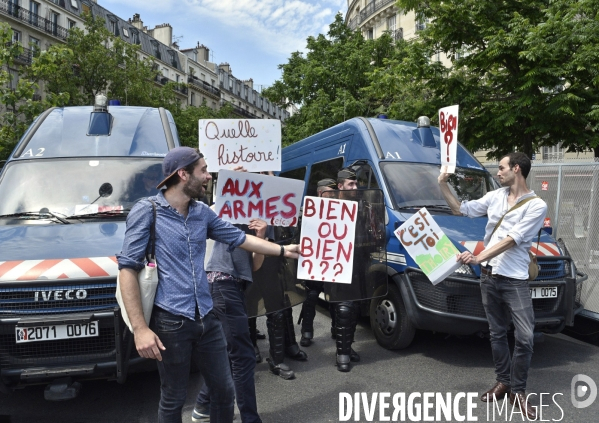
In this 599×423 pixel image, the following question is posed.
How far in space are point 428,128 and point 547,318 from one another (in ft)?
9.45

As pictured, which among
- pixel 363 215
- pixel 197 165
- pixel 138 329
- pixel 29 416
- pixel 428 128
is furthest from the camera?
pixel 428 128

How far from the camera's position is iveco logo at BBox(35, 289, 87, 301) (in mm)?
3912

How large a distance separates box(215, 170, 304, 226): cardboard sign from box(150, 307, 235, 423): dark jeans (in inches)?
40.6

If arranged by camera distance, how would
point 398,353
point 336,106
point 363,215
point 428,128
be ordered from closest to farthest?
point 363,215
point 398,353
point 428,128
point 336,106

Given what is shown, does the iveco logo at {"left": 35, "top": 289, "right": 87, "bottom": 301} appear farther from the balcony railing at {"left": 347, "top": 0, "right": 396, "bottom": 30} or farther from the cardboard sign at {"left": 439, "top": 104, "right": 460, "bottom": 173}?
the balcony railing at {"left": 347, "top": 0, "right": 396, "bottom": 30}

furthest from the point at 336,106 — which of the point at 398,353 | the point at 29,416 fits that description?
the point at 29,416

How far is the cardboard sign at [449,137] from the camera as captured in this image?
458cm

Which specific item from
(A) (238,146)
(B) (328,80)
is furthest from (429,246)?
(B) (328,80)

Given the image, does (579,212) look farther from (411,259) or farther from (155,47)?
(155,47)

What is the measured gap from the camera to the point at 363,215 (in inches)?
199

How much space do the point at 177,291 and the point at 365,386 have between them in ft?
8.59

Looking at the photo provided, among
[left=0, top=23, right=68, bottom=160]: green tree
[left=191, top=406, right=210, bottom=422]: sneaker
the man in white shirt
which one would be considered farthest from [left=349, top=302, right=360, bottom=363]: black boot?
[left=0, top=23, right=68, bottom=160]: green tree

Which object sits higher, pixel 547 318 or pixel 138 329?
pixel 138 329

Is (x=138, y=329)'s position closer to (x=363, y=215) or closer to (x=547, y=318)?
(x=363, y=215)
